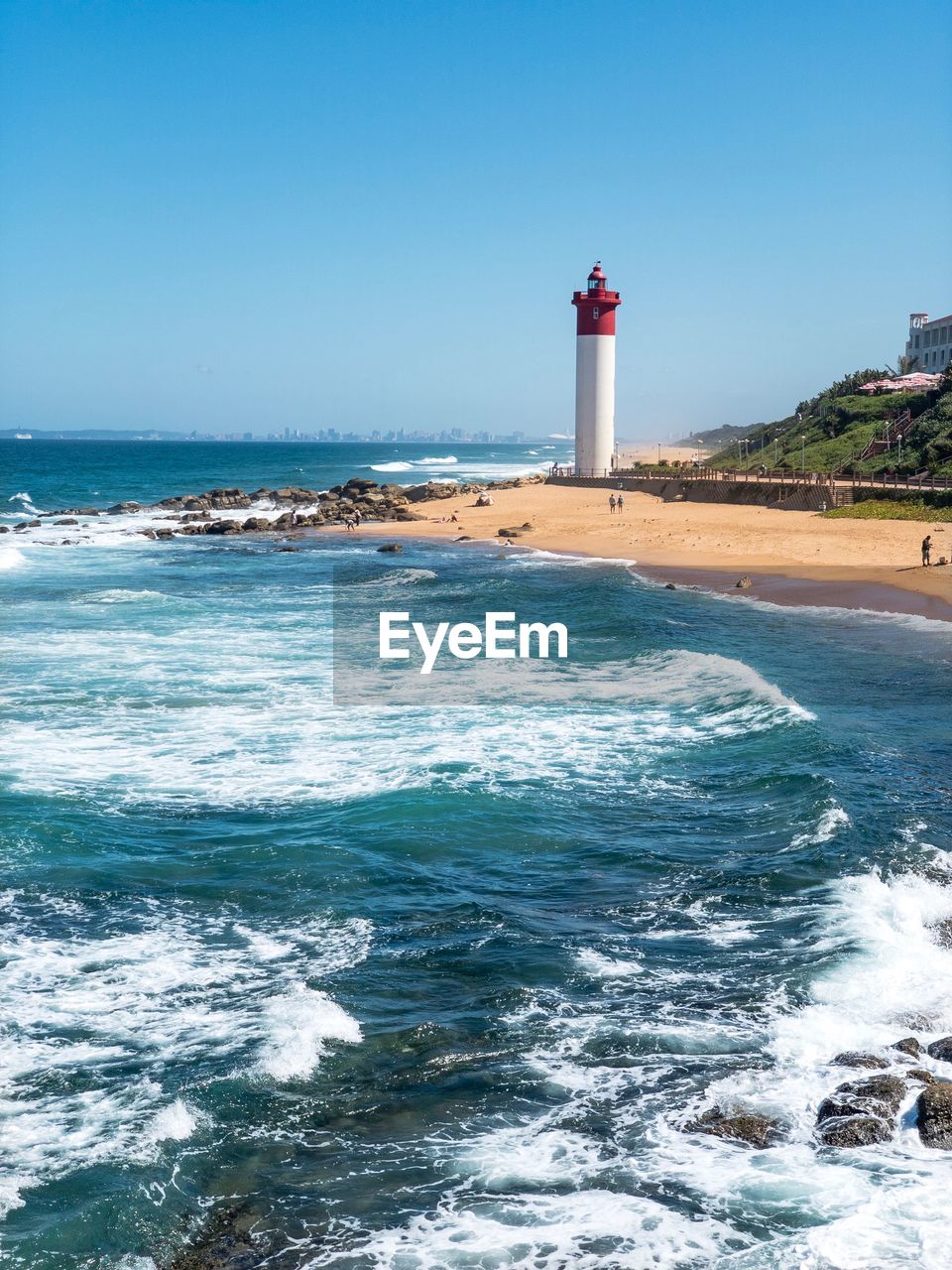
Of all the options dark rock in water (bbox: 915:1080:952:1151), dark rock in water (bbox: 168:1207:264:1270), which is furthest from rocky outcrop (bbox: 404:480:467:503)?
dark rock in water (bbox: 168:1207:264:1270)

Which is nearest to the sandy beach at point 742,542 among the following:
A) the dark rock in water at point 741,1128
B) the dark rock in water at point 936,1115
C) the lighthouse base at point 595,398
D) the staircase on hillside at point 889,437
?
the lighthouse base at point 595,398

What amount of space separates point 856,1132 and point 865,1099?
0.34 meters

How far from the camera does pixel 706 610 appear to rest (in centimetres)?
2691

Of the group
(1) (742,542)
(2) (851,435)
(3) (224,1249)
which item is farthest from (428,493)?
(3) (224,1249)

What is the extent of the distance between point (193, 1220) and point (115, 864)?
5.86 metres

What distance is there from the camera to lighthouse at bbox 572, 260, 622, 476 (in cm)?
5550

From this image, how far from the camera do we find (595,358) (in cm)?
Answer: 5578

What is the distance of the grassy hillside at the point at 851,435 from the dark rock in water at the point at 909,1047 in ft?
116

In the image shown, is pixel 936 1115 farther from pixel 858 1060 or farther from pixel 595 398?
pixel 595 398

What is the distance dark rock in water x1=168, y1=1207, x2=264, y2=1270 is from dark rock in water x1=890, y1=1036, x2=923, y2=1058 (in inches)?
184

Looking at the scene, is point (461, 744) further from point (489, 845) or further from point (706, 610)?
point (706, 610)

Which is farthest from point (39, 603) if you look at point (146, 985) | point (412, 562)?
point (146, 985)

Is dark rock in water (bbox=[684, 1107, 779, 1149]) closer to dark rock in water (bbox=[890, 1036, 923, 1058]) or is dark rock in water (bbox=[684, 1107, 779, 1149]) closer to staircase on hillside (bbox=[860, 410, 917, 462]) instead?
dark rock in water (bbox=[890, 1036, 923, 1058])

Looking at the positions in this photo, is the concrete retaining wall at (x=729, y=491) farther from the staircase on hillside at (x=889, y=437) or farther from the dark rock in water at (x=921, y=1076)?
the dark rock in water at (x=921, y=1076)
